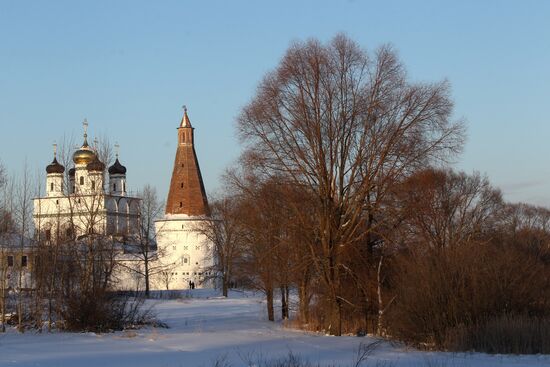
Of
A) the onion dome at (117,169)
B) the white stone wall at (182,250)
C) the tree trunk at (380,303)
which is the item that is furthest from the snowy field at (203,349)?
the onion dome at (117,169)

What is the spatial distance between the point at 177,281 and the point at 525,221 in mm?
38160

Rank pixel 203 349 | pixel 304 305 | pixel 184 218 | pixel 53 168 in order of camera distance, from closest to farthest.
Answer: pixel 203 349 → pixel 304 305 → pixel 184 218 → pixel 53 168

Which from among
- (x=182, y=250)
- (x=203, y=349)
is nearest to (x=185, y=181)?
(x=182, y=250)

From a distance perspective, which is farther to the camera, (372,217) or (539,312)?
(372,217)

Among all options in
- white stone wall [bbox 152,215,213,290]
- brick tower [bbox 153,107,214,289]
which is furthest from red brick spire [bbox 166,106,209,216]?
white stone wall [bbox 152,215,213,290]

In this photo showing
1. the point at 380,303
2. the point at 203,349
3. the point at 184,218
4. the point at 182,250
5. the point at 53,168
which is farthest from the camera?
the point at 53,168

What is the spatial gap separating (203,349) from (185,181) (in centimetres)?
7718

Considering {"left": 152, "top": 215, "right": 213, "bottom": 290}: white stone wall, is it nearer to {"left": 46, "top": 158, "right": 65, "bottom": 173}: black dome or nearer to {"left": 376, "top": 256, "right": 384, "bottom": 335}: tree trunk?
{"left": 46, "top": 158, "right": 65, "bottom": 173}: black dome

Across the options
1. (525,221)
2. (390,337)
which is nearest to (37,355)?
(390,337)

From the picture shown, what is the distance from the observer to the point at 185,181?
102562mm

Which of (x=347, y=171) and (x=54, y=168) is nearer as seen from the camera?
(x=347, y=171)

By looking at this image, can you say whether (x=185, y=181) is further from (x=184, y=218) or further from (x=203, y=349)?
(x=203, y=349)

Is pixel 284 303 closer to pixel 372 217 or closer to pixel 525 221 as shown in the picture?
pixel 372 217

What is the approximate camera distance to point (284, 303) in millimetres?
40000
